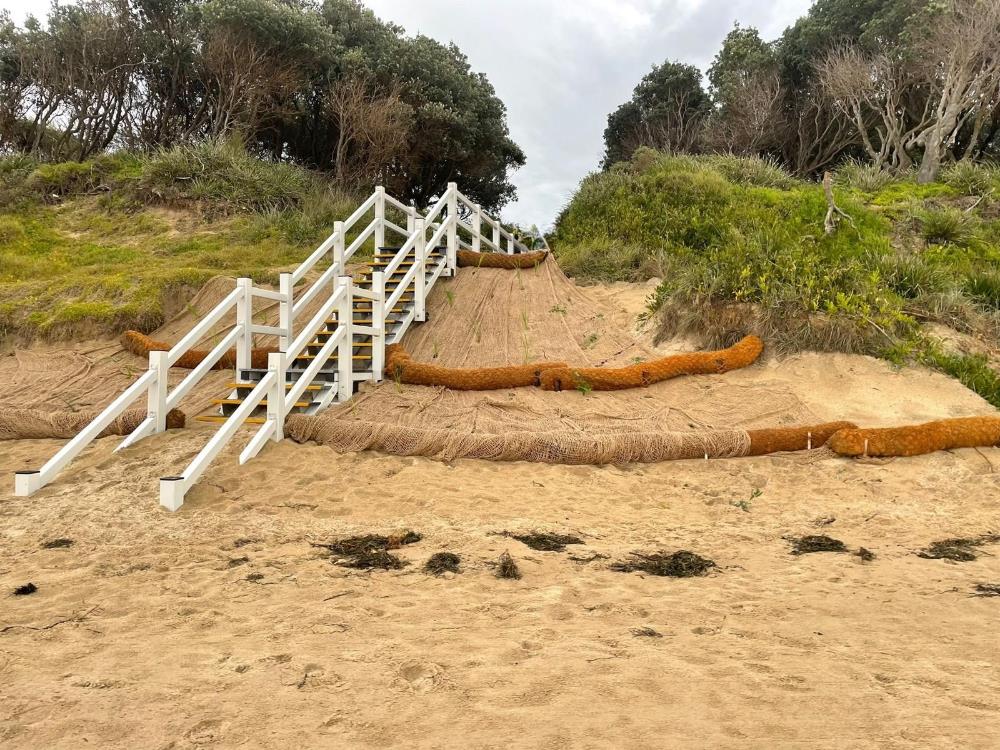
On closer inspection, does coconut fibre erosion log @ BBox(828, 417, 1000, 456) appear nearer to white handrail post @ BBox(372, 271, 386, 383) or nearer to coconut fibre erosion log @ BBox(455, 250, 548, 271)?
white handrail post @ BBox(372, 271, 386, 383)

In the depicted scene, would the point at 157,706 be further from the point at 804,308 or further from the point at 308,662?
the point at 804,308

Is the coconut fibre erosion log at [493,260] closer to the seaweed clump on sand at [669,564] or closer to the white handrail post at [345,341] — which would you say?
the white handrail post at [345,341]

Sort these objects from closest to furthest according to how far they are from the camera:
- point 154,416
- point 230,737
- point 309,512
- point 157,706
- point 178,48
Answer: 1. point 230,737
2. point 157,706
3. point 309,512
4. point 154,416
5. point 178,48

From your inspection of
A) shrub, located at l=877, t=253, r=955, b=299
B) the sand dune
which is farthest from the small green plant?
shrub, located at l=877, t=253, r=955, b=299

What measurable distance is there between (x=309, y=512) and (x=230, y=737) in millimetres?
2696

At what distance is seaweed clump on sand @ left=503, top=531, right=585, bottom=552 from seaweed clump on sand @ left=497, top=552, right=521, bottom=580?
361 mm

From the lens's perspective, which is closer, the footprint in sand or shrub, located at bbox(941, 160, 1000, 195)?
the footprint in sand

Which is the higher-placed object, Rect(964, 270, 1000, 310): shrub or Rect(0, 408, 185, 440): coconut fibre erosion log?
Rect(964, 270, 1000, 310): shrub

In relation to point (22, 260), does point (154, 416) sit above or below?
below

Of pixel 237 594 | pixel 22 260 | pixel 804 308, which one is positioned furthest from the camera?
pixel 22 260

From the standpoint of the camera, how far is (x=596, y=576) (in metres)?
3.38

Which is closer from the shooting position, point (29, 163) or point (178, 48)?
point (29, 163)

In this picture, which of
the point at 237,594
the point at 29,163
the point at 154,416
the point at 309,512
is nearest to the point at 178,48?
the point at 29,163

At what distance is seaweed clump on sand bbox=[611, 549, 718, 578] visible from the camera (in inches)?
137
